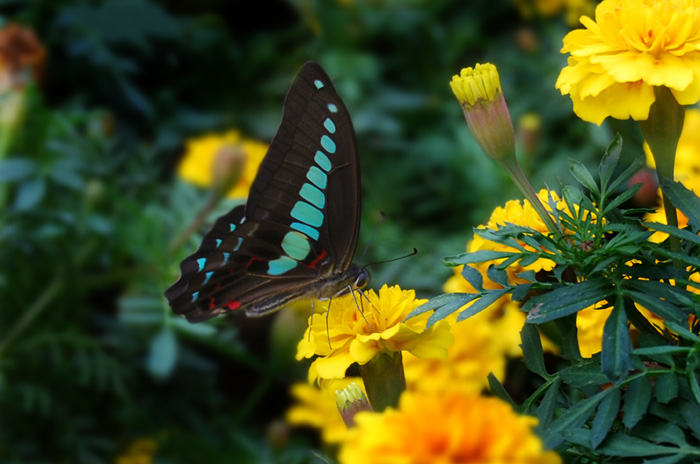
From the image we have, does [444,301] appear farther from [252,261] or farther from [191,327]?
[191,327]

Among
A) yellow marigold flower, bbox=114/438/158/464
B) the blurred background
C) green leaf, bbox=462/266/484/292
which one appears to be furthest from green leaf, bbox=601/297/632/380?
yellow marigold flower, bbox=114/438/158/464

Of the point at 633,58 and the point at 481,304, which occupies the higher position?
the point at 633,58

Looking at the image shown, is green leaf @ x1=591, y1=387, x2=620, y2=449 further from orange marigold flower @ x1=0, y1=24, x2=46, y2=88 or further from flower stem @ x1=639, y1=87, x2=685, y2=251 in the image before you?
orange marigold flower @ x1=0, y1=24, x2=46, y2=88

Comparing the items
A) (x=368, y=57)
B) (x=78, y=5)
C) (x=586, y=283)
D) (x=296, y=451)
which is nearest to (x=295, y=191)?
(x=586, y=283)

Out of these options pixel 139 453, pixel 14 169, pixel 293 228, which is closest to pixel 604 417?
pixel 293 228

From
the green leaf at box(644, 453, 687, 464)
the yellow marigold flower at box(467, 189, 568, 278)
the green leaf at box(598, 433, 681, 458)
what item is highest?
the yellow marigold flower at box(467, 189, 568, 278)

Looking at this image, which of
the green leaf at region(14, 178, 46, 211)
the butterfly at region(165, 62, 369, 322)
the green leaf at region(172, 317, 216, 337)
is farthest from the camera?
the green leaf at region(14, 178, 46, 211)
